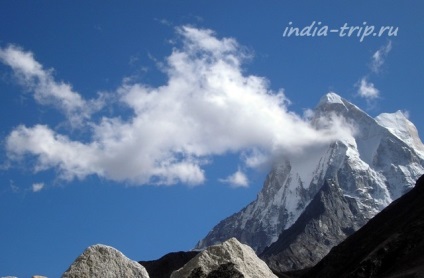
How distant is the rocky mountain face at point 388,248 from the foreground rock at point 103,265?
9434 cm

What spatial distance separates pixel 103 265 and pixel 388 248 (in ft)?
429

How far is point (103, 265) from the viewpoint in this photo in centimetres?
1532

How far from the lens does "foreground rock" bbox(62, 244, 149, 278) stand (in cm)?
1517

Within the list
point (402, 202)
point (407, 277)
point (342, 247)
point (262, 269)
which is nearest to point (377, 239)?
point (342, 247)

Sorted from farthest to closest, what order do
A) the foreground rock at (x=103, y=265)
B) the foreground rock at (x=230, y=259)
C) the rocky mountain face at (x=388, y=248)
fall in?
1. the rocky mountain face at (x=388, y=248)
2. the foreground rock at (x=230, y=259)
3. the foreground rock at (x=103, y=265)

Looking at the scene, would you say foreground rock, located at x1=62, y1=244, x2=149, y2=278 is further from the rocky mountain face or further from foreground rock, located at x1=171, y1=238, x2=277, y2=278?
the rocky mountain face

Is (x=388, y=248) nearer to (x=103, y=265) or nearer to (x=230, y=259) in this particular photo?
(x=230, y=259)

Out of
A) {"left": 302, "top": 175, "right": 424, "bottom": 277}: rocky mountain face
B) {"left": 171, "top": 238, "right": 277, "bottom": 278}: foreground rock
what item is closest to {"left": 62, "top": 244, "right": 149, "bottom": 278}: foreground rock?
{"left": 171, "top": 238, "right": 277, "bottom": 278}: foreground rock

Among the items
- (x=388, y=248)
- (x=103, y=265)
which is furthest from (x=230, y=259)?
(x=388, y=248)

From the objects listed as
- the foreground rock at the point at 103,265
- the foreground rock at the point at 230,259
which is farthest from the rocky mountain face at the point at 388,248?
the foreground rock at the point at 103,265

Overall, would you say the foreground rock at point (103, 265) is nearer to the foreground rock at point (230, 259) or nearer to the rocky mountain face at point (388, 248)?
the foreground rock at point (230, 259)

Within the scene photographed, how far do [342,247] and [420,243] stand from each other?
52.2m

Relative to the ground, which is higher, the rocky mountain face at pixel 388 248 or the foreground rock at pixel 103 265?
the rocky mountain face at pixel 388 248

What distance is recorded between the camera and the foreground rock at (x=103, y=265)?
49.8 ft
